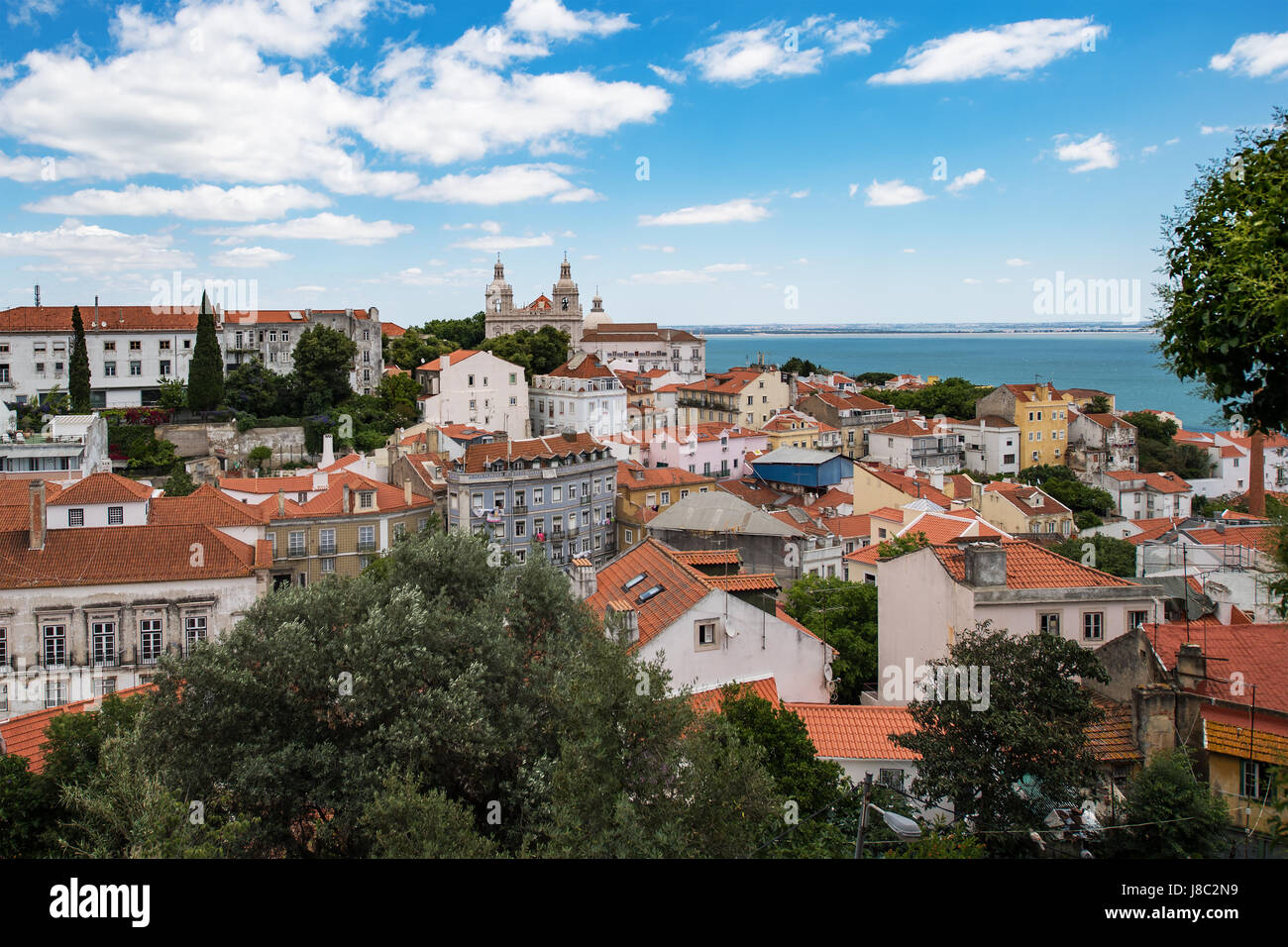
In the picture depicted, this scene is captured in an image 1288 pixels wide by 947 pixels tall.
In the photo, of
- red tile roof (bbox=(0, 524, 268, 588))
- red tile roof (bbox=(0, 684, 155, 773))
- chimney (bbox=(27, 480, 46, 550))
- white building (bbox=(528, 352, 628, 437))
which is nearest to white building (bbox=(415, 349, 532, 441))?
white building (bbox=(528, 352, 628, 437))

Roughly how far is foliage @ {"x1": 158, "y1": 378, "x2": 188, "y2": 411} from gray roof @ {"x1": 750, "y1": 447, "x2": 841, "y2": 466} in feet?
109

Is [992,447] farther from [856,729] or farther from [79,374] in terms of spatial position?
[79,374]

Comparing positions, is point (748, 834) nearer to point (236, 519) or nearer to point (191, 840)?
point (191, 840)

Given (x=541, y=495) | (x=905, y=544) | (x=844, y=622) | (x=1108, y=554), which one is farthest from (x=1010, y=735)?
(x=541, y=495)

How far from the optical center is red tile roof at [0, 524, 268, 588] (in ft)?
89.7

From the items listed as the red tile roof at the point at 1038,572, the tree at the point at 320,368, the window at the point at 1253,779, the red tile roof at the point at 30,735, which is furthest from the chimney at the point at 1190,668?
the tree at the point at 320,368

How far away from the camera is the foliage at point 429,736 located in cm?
963

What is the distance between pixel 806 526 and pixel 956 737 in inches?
1209

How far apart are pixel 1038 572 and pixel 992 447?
52.1 meters

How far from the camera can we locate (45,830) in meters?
14.0

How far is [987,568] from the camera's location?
17.8 m

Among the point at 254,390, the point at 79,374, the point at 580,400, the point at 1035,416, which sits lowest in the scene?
the point at 1035,416

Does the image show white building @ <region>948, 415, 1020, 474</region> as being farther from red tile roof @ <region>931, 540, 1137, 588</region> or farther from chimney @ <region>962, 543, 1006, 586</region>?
chimney @ <region>962, 543, 1006, 586</region>
